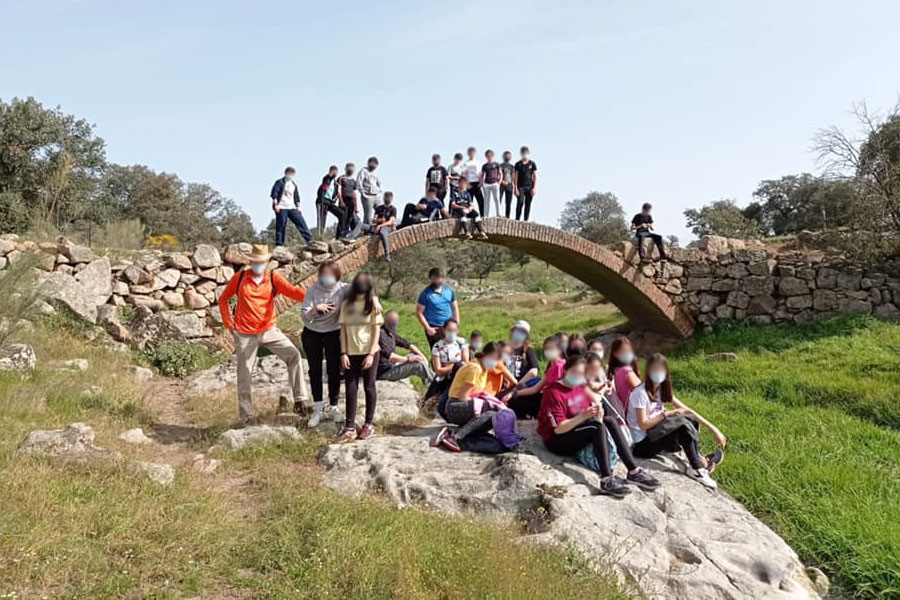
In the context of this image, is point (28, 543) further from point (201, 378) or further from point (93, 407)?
point (201, 378)

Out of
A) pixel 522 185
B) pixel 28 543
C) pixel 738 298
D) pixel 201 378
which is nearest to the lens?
pixel 28 543

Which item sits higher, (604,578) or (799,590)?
(604,578)

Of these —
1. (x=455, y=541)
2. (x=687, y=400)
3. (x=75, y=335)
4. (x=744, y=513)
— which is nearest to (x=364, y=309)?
(x=455, y=541)

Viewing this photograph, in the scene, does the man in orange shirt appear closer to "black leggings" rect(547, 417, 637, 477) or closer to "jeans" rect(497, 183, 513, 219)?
"black leggings" rect(547, 417, 637, 477)

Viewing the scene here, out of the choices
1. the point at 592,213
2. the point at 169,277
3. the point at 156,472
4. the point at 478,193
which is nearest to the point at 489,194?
the point at 478,193

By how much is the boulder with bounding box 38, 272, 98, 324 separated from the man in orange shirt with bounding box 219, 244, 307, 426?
384 centimetres

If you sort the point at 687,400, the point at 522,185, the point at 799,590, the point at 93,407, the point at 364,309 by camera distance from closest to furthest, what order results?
the point at 799,590 → the point at 364,309 → the point at 93,407 → the point at 687,400 → the point at 522,185

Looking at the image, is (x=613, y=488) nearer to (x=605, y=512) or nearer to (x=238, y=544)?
(x=605, y=512)

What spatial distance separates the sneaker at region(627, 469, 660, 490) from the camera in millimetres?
4812

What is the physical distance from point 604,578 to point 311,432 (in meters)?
3.00

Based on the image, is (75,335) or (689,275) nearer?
(75,335)

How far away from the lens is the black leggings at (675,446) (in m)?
5.23

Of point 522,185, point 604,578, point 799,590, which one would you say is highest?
point 522,185

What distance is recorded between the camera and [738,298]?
536 inches
